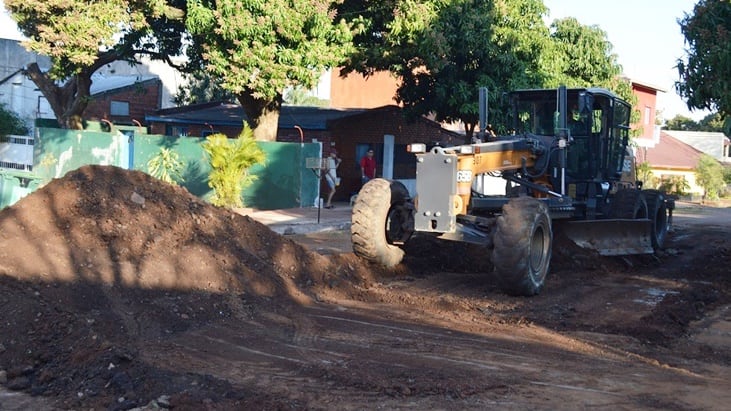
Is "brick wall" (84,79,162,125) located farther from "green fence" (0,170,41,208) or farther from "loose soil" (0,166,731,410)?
"loose soil" (0,166,731,410)

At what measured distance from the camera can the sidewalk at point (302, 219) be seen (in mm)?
19469

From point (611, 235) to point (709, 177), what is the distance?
29.8m

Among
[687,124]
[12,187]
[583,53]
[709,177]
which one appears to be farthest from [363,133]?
[687,124]

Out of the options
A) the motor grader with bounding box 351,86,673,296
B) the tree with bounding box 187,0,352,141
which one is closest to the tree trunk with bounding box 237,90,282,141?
the tree with bounding box 187,0,352,141

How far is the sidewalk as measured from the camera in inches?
766

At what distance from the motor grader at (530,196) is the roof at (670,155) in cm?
3338

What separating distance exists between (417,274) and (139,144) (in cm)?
1391

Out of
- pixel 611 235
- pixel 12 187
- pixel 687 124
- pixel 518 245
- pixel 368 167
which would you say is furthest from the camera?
pixel 687 124

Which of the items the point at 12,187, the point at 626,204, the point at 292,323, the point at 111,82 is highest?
the point at 111,82

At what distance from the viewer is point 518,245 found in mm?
11000

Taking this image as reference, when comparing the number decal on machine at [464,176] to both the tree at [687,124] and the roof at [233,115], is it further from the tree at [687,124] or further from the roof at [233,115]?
the tree at [687,124]

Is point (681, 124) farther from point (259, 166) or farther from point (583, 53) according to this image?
point (259, 166)

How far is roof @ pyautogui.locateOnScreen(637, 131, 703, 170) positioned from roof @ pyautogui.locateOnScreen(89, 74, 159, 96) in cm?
2564

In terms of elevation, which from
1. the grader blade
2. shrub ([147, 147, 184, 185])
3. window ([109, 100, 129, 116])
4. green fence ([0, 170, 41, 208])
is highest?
window ([109, 100, 129, 116])
